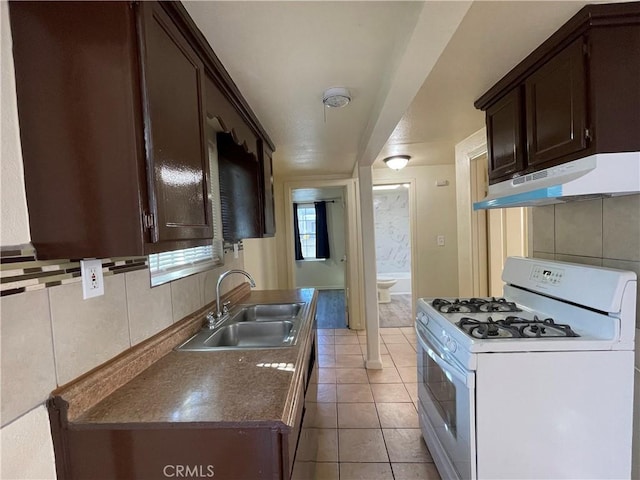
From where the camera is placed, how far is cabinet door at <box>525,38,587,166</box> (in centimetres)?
128

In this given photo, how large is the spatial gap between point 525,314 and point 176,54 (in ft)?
6.62

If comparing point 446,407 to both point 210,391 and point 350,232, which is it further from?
point 350,232

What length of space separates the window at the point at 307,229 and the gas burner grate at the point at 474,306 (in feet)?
17.7

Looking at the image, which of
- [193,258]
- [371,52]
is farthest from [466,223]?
[193,258]

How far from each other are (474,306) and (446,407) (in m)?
0.59

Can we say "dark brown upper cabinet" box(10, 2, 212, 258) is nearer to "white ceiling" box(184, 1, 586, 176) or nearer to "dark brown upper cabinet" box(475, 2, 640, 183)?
"white ceiling" box(184, 1, 586, 176)

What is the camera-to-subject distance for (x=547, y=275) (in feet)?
5.49

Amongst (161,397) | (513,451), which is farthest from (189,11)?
(513,451)

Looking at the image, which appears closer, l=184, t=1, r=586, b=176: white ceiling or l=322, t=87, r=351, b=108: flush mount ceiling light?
l=184, t=1, r=586, b=176: white ceiling

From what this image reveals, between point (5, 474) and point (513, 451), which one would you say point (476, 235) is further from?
point (5, 474)

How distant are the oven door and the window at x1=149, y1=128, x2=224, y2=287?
4.18 feet

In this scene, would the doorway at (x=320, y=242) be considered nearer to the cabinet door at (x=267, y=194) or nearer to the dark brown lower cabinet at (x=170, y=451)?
the cabinet door at (x=267, y=194)

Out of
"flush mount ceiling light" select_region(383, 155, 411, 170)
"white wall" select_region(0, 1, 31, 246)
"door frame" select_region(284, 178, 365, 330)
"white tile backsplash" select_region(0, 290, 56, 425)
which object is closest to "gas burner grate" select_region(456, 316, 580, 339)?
"white tile backsplash" select_region(0, 290, 56, 425)

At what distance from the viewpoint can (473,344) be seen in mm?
1288
